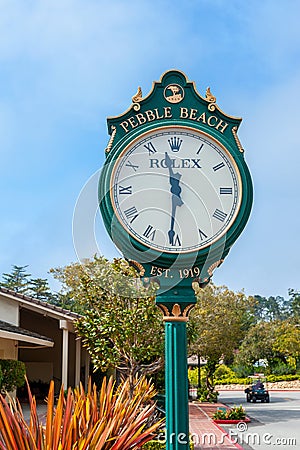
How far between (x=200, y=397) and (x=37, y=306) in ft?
43.6

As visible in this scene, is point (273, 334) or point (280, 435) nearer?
point (280, 435)

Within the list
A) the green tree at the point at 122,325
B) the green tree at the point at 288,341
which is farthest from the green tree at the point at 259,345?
the green tree at the point at 122,325

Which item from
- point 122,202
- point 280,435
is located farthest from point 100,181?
point 280,435

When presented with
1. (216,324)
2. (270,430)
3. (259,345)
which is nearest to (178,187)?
(270,430)

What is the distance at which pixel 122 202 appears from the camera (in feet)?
14.5

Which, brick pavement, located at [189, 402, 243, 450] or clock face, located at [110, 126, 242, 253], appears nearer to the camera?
clock face, located at [110, 126, 242, 253]

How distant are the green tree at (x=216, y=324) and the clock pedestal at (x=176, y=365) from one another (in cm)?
2490

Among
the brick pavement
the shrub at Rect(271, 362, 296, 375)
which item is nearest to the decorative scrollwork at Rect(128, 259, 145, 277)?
the brick pavement

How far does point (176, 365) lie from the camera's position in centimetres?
425

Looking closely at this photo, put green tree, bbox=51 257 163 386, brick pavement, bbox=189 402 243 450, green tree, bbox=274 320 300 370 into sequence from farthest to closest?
1. green tree, bbox=274 320 300 370
2. brick pavement, bbox=189 402 243 450
3. green tree, bbox=51 257 163 386

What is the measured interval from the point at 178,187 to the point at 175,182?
4cm

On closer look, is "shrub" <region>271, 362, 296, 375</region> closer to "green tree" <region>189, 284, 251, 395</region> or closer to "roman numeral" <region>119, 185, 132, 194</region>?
"green tree" <region>189, 284, 251, 395</region>

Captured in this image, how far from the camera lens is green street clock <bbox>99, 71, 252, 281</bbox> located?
4.37 m

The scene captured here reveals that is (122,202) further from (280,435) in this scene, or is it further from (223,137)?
(280,435)
